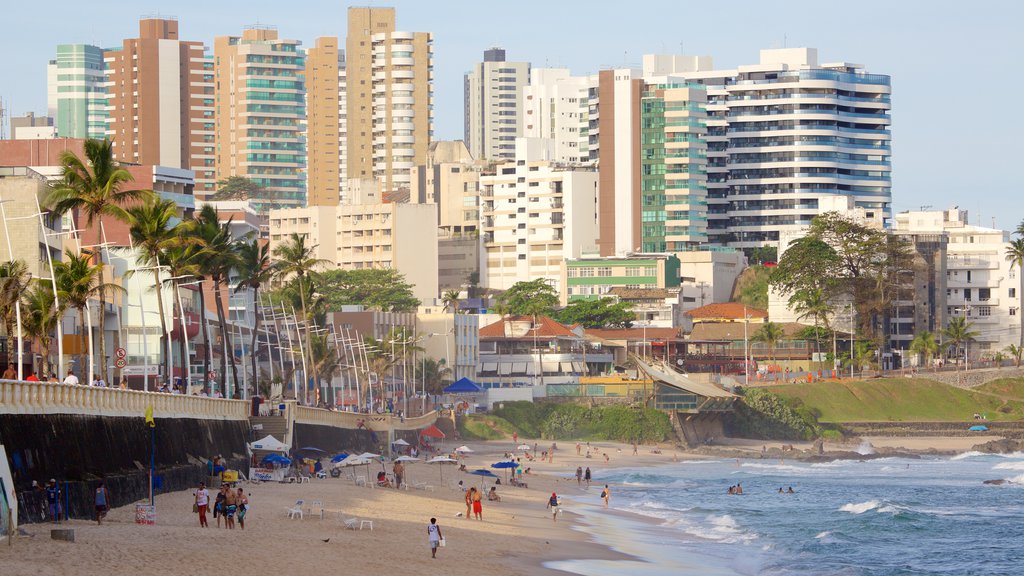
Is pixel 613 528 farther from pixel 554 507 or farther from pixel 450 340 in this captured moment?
pixel 450 340

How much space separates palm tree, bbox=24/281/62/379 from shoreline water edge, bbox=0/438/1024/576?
7414mm

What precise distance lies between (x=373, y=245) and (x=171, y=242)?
12083 cm

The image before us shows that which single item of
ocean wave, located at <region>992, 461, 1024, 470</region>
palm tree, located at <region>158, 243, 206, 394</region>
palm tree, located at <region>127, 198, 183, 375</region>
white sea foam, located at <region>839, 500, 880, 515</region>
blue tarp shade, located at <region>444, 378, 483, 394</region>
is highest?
palm tree, located at <region>127, 198, 183, 375</region>

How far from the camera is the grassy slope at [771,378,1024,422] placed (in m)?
129

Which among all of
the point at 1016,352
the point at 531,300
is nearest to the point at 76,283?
the point at 531,300

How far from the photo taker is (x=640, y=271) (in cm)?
16638

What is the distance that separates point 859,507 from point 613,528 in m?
16.2

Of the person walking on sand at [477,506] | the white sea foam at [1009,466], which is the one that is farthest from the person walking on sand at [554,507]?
the white sea foam at [1009,466]

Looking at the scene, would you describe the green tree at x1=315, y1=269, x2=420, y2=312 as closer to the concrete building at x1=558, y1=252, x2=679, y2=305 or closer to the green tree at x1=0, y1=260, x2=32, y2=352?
the concrete building at x1=558, y1=252, x2=679, y2=305

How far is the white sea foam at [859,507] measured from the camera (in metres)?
67.5

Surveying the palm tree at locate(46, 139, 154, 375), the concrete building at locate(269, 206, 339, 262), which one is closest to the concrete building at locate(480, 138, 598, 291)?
the concrete building at locate(269, 206, 339, 262)

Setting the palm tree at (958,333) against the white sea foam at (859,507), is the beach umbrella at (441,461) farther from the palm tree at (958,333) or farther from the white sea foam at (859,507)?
the palm tree at (958,333)

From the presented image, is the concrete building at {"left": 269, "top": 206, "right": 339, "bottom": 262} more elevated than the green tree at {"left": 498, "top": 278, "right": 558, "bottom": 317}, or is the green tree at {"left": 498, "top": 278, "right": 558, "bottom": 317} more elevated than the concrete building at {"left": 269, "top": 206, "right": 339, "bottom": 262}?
the concrete building at {"left": 269, "top": 206, "right": 339, "bottom": 262}

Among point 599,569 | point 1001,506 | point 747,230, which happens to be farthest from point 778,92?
point 599,569
